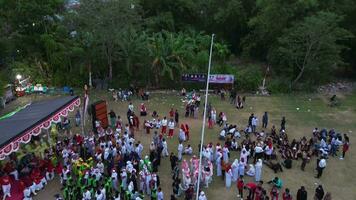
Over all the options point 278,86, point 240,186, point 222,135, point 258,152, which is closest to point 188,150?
point 222,135

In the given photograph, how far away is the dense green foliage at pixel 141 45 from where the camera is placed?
96.7 feet

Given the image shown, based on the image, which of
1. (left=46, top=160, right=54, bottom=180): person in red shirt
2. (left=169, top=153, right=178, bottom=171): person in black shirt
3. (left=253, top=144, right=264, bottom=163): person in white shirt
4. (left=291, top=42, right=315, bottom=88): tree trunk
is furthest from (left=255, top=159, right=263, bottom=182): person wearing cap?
(left=291, top=42, right=315, bottom=88): tree trunk

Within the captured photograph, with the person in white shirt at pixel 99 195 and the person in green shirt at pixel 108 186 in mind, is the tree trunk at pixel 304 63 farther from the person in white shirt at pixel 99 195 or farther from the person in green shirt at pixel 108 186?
the person in white shirt at pixel 99 195

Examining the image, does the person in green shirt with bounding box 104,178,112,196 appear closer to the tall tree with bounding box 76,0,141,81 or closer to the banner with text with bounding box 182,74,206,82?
the tall tree with bounding box 76,0,141,81

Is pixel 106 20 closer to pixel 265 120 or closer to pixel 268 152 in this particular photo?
pixel 265 120

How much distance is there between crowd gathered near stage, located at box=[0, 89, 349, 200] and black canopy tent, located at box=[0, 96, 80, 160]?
4.35 feet

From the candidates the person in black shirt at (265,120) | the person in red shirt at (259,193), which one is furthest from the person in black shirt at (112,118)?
the person in red shirt at (259,193)

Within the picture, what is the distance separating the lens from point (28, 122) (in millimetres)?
19516

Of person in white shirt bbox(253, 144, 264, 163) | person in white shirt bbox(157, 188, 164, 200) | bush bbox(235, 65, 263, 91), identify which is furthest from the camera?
bush bbox(235, 65, 263, 91)

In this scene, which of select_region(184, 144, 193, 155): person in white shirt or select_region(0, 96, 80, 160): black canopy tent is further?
select_region(184, 144, 193, 155): person in white shirt

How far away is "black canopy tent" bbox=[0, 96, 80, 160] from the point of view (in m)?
18.1

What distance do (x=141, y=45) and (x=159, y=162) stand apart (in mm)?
10999

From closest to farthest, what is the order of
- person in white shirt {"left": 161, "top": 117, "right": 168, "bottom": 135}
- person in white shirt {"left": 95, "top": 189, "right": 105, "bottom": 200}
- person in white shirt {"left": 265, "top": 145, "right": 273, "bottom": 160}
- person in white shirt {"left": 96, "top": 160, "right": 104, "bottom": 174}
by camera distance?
person in white shirt {"left": 95, "top": 189, "right": 105, "bottom": 200}
person in white shirt {"left": 96, "top": 160, "right": 104, "bottom": 174}
person in white shirt {"left": 265, "top": 145, "right": 273, "bottom": 160}
person in white shirt {"left": 161, "top": 117, "right": 168, "bottom": 135}

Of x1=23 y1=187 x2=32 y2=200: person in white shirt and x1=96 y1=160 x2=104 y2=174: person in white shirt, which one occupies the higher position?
x1=96 y1=160 x2=104 y2=174: person in white shirt
